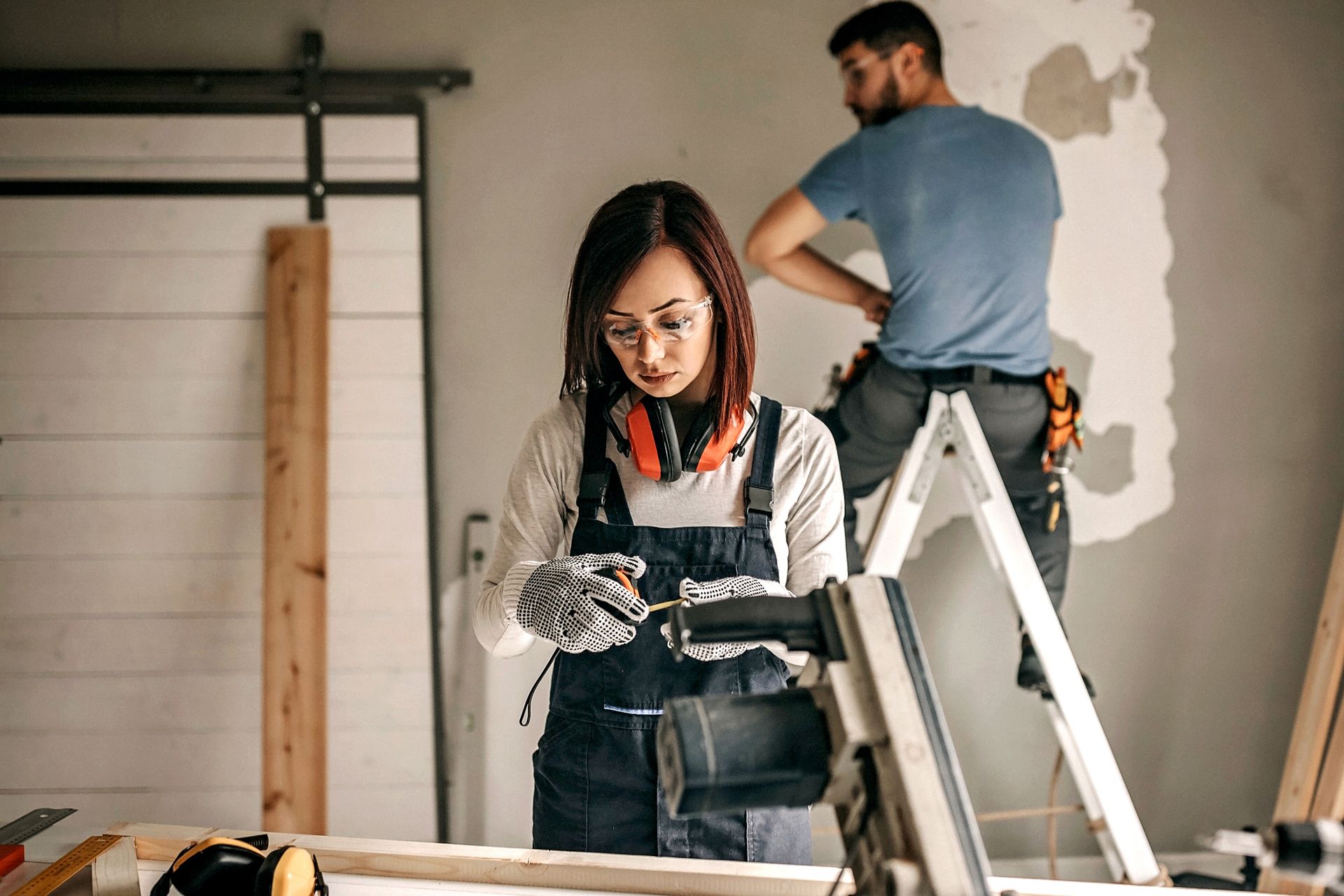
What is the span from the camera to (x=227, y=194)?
204 cm

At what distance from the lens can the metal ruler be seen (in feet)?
3.14

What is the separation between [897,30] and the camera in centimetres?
194

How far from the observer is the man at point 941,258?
1877 mm

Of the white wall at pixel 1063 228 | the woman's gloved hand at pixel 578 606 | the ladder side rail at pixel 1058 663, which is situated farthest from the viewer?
the white wall at pixel 1063 228

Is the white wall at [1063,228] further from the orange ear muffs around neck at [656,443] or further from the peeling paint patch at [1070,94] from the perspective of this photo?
the orange ear muffs around neck at [656,443]

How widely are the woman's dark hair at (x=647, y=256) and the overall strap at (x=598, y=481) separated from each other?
0.08 m

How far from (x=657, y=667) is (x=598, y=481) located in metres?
0.27

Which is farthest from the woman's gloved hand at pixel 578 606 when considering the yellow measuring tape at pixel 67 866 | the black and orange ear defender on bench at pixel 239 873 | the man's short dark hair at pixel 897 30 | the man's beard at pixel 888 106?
the man's short dark hair at pixel 897 30

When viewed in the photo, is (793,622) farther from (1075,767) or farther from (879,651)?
(1075,767)

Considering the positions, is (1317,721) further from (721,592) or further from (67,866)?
(67,866)

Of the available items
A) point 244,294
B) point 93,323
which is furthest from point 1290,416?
point 93,323

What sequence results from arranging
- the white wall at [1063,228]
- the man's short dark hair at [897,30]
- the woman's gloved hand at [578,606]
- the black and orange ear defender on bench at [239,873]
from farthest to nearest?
the white wall at [1063,228]
the man's short dark hair at [897,30]
the woman's gloved hand at [578,606]
the black and orange ear defender on bench at [239,873]

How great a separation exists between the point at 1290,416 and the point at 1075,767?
1.15 m

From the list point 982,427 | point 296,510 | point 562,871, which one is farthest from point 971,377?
point 296,510
